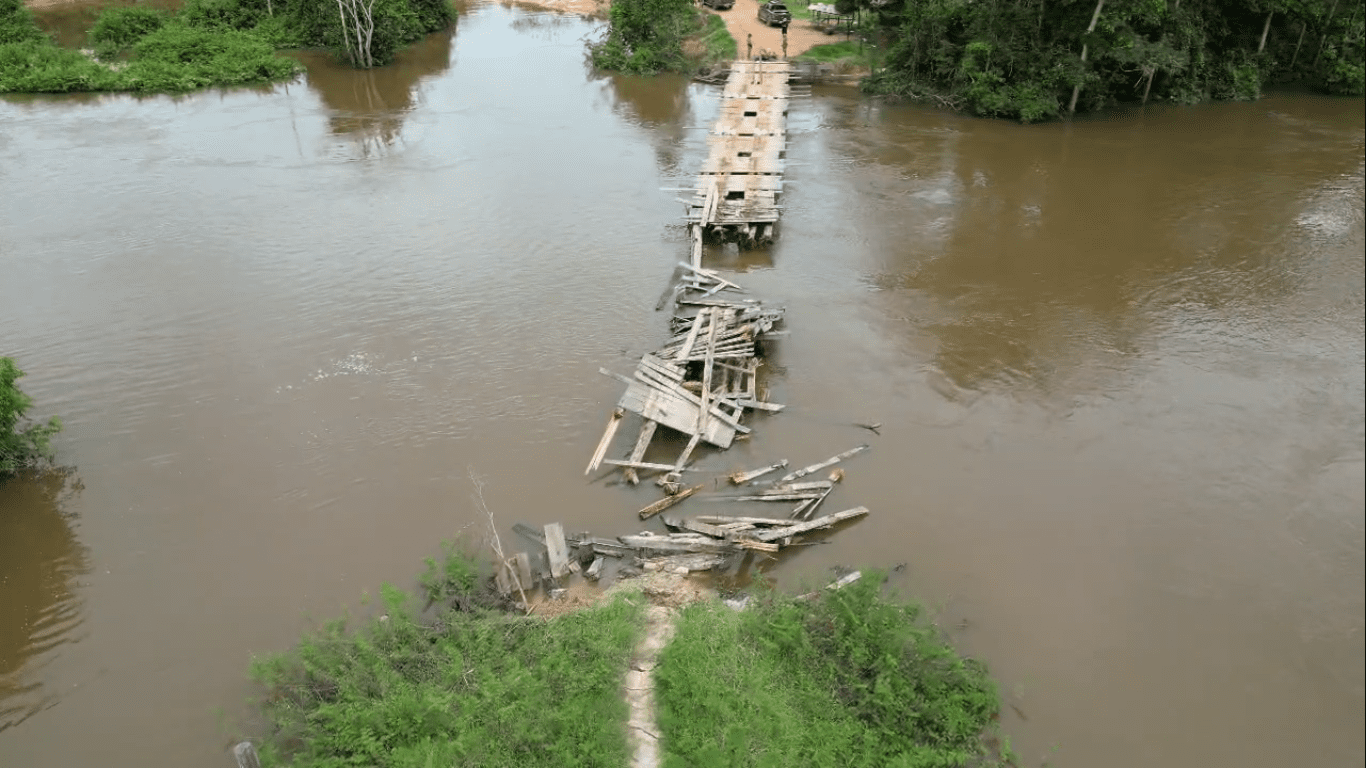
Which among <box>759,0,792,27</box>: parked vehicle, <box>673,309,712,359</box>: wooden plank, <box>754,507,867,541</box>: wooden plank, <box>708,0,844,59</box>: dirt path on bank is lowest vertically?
<box>754,507,867,541</box>: wooden plank

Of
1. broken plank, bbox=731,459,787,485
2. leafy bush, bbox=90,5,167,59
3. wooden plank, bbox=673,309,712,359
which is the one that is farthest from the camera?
leafy bush, bbox=90,5,167,59

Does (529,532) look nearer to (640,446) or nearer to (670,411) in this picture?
(640,446)

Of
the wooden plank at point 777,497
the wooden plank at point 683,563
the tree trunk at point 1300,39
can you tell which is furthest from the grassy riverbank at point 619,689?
the tree trunk at point 1300,39

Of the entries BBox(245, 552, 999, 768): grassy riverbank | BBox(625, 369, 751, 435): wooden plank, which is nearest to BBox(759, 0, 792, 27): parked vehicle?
BBox(625, 369, 751, 435): wooden plank

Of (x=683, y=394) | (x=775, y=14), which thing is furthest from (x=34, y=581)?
(x=775, y=14)

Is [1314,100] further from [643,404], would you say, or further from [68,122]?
[68,122]

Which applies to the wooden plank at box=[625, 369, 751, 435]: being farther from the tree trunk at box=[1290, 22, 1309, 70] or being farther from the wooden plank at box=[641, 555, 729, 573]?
the tree trunk at box=[1290, 22, 1309, 70]
